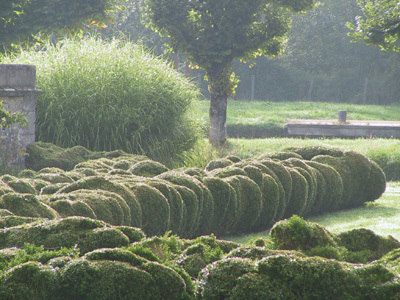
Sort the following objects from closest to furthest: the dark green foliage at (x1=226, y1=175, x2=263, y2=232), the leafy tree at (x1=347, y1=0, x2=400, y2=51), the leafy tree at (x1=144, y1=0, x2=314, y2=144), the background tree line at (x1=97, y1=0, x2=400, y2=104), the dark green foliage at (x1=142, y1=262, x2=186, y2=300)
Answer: the dark green foliage at (x1=142, y1=262, x2=186, y2=300) < the dark green foliage at (x1=226, y1=175, x2=263, y2=232) < the leafy tree at (x1=347, y1=0, x2=400, y2=51) < the leafy tree at (x1=144, y1=0, x2=314, y2=144) < the background tree line at (x1=97, y1=0, x2=400, y2=104)

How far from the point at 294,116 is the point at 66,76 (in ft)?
53.7

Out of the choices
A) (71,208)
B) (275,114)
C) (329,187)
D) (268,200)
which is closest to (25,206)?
(71,208)

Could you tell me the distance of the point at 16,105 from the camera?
25.0ft

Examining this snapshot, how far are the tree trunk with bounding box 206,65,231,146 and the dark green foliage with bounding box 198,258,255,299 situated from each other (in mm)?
12316

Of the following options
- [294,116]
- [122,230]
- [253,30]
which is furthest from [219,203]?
[294,116]

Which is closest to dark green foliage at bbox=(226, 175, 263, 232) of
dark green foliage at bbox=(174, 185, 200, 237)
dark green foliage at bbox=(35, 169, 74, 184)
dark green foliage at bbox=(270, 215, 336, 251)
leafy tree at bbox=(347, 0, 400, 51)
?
dark green foliage at bbox=(174, 185, 200, 237)

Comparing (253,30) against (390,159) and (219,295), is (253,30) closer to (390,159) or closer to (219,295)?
(390,159)

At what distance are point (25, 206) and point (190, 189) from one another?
210 cm

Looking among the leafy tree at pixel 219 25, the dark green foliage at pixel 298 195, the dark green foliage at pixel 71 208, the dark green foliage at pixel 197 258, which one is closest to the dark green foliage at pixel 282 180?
the dark green foliage at pixel 298 195

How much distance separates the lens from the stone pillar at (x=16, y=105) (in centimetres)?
736

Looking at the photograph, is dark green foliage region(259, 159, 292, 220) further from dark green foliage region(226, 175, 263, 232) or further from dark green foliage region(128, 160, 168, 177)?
dark green foliage region(128, 160, 168, 177)

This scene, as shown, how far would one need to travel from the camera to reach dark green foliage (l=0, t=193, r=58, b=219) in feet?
12.8

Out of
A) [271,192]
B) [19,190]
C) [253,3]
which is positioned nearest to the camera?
[19,190]

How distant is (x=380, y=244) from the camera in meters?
3.53
